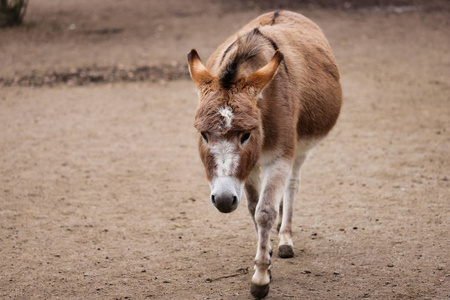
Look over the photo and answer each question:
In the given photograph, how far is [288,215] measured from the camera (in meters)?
4.95

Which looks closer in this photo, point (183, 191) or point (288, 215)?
point (288, 215)

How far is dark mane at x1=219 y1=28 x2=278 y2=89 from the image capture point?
3693 millimetres

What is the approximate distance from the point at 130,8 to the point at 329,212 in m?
14.1

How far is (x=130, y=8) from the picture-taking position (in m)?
17.9

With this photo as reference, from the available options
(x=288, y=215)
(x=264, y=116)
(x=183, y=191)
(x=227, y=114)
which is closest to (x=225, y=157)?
(x=227, y=114)

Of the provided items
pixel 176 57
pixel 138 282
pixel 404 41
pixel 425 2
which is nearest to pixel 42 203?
pixel 138 282

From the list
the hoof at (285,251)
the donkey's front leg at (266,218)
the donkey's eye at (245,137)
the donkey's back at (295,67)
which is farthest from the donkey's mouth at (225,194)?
the hoof at (285,251)

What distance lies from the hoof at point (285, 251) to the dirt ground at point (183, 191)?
0.05 meters

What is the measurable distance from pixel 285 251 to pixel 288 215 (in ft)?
1.27

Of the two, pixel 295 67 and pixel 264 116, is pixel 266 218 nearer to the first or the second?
pixel 264 116

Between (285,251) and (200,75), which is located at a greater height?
(200,75)

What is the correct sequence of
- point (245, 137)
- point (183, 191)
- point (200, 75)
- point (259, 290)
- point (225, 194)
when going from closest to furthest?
point (225, 194) < point (245, 137) < point (200, 75) < point (259, 290) < point (183, 191)

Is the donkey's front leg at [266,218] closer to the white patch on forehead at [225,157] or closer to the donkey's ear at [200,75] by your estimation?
the white patch on forehead at [225,157]

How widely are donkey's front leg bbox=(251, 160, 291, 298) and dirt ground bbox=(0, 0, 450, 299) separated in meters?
0.18
